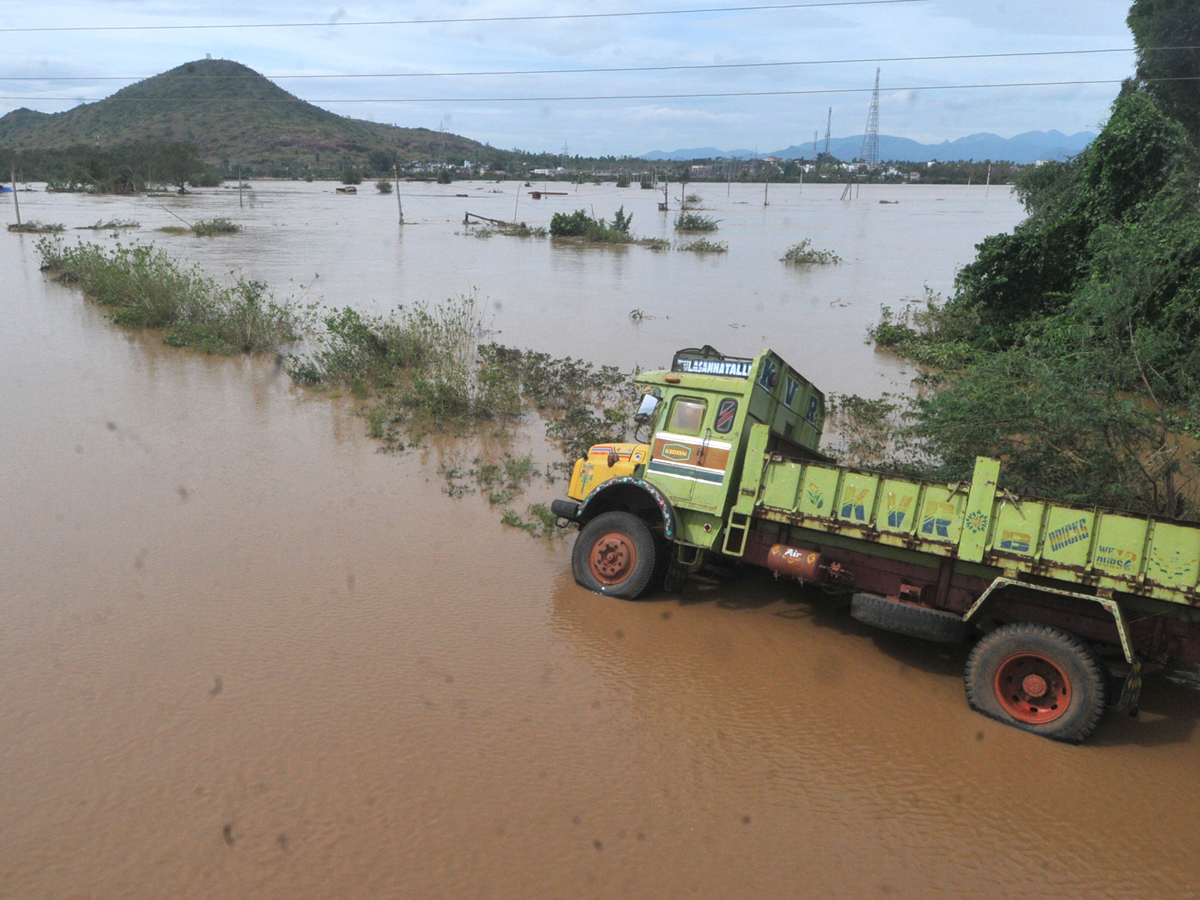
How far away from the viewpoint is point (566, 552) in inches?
388

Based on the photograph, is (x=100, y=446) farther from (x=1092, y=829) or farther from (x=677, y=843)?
(x=1092, y=829)

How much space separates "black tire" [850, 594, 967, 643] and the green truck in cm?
1

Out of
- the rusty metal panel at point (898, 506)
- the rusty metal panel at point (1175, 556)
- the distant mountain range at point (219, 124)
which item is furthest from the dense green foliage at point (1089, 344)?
the distant mountain range at point (219, 124)

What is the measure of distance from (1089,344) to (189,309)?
1873 cm

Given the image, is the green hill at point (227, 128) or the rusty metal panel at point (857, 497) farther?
the green hill at point (227, 128)

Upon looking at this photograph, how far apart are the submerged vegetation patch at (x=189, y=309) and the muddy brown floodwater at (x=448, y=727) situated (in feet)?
20.6

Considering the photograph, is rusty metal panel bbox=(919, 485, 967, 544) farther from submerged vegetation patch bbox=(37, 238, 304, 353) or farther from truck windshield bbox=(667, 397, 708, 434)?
submerged vegetation patch bbox=(37, 238, 304, 353)

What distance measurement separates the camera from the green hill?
119000 mm

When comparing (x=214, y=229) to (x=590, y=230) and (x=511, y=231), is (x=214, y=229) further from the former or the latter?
(x=590, y=230)

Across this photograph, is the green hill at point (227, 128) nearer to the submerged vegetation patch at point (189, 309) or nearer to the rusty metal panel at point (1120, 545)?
the submerged vegetation patch at point (189, 309)

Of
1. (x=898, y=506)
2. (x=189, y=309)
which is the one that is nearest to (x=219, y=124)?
(x=189, y=309)

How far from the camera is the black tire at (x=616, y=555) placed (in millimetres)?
8453

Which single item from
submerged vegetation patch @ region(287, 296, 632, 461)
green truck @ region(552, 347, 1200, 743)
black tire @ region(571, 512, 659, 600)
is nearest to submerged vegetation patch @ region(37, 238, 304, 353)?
submerged vegetation patch @ region(287, 296, 632, 461)

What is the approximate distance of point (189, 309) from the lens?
2048 centimetres
